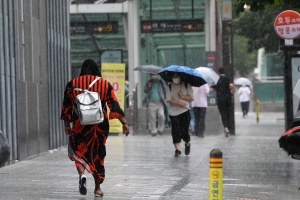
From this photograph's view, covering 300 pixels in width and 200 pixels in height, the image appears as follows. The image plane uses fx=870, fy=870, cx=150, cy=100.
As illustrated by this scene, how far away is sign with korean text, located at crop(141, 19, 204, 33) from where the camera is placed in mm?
25641

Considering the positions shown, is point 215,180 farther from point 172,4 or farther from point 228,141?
point 172,4

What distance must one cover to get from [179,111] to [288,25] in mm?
2815

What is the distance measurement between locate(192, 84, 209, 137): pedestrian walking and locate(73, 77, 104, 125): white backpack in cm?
1245

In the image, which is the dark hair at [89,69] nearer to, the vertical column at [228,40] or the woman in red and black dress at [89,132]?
the woman in red and black dress at [89,132]

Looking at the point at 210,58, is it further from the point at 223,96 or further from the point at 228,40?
the point at 223,96

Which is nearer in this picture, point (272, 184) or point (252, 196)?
point (252, 196)

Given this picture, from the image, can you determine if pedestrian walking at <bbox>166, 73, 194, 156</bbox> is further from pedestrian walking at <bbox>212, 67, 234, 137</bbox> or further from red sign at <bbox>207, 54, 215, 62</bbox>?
red sign at <bbox>207, 54, 215, 62</bbox>

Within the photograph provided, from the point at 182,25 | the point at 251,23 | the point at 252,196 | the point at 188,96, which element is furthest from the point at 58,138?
A: the point at 251,23

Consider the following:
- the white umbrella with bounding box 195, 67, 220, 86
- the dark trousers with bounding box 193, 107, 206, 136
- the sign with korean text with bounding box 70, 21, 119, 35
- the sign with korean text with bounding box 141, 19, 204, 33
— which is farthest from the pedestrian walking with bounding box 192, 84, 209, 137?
the sign with korean text with bounding box 70, 21, 119, 35

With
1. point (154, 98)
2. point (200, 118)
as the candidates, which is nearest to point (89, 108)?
point (200, 118)

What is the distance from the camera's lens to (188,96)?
16.6 m

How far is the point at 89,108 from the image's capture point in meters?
10.3

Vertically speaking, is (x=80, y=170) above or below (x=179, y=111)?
below

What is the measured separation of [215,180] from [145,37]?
19.4 m
